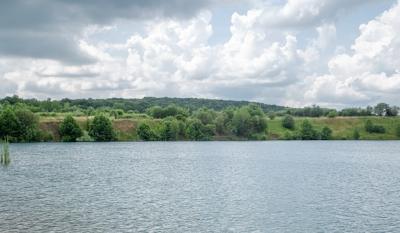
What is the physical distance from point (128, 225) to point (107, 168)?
49544 millimetres

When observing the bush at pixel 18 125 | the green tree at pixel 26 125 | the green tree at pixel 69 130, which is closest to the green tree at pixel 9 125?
the bush at pixel 18 125

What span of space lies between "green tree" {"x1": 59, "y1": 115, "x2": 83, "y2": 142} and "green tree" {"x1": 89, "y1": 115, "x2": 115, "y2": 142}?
6.77m

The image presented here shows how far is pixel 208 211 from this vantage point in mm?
46281

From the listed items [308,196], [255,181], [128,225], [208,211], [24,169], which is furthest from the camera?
[24,169]

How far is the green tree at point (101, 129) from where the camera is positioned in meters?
194

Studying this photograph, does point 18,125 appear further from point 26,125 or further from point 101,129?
point 101,129

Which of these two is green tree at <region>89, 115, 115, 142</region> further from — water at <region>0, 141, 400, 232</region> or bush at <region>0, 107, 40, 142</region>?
water at <region>0, 141, 400, 232</region>

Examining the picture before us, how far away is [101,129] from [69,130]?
13.8 metres

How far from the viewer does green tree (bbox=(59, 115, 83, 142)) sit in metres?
186

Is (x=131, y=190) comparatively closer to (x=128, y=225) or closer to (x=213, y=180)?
(x=213, y=180)

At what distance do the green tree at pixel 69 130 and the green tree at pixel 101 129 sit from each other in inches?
267

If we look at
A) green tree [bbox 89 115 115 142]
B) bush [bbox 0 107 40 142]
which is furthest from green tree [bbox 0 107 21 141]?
green tree [bbox 89 115 115 142]

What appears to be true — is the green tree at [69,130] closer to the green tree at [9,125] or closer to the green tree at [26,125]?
the green tree at [26,125]

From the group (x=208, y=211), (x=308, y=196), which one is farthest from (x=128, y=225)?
(x=308, y=196)
